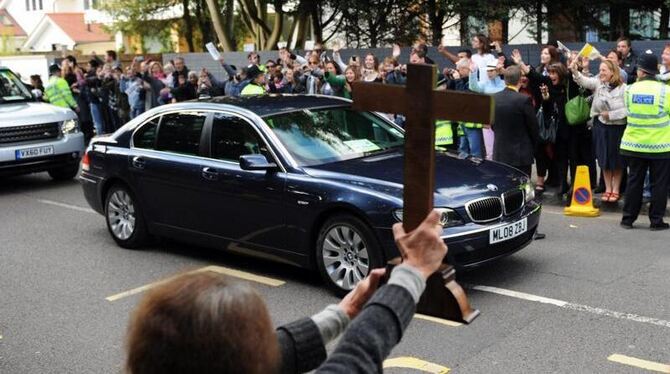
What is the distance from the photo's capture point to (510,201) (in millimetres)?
7094

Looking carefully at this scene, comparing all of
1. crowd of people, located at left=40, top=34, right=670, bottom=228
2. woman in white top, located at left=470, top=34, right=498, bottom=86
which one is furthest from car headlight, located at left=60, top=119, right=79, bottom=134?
woman in white top, located at left=470, top=34, right=498, bottom=86

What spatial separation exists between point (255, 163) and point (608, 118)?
4858mm

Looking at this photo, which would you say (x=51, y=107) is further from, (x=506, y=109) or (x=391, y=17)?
(x=391, y=17)

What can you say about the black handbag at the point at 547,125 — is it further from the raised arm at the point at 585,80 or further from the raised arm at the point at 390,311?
the raised arm at the point at 390,311

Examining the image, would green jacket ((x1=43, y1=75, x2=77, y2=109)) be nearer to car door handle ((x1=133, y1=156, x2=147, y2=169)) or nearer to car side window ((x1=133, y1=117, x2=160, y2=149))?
car side window ((x1=133, y1=117, x2=160, y2=149))

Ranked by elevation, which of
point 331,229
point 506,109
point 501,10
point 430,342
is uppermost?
point 501,10

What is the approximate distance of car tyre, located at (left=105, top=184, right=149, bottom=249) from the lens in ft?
28.8

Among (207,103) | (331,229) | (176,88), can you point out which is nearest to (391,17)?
(176,88)

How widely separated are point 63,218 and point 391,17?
41.7ft

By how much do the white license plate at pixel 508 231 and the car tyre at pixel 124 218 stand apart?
366cm

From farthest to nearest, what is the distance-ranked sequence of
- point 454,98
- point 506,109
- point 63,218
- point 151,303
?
point 63,218 → point 506,109 → point 454,98 → point 151,303

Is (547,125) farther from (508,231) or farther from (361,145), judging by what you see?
(508,231)

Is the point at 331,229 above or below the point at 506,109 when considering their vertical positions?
below

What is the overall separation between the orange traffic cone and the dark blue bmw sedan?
277cm
